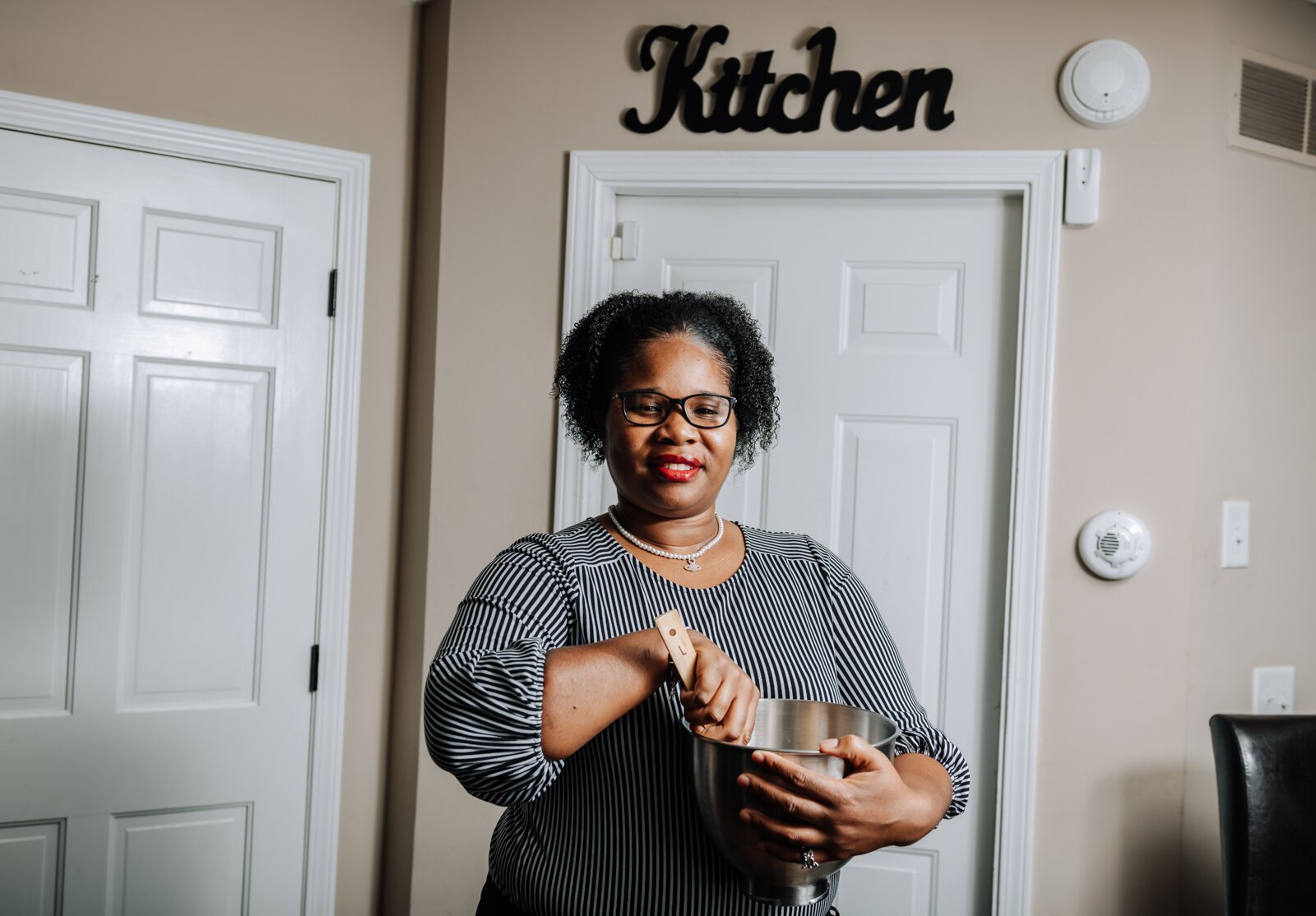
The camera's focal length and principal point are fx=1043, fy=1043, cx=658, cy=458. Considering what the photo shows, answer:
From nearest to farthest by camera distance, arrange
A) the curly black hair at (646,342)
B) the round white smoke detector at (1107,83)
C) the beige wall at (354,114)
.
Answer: the curly black hair at (646,342) < the round white smoke detector at (1107,83) < the beige wall at (354,114)

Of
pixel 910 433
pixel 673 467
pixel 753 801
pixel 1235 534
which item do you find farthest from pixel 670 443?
pixel 1235 534

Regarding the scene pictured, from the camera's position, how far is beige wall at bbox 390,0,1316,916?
2.00 m

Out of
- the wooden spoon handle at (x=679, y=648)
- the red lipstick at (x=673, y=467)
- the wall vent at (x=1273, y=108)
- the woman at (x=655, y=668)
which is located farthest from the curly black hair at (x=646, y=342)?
the wall vent at (x=1273, y=108)

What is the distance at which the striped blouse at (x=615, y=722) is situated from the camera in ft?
3.09

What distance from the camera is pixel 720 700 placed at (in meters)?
0.94

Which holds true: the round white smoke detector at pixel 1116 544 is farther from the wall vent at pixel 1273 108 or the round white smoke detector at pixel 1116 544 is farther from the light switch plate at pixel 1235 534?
the wall vent at pixel 1273 108

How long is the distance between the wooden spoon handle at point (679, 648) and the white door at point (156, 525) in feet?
4.95

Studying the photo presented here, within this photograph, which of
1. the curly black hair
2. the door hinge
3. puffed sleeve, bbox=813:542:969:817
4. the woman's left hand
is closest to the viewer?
the woman's left hand

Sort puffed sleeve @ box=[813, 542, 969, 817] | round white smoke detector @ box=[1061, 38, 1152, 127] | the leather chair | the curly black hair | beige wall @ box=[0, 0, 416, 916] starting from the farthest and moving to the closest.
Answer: beige wall @ box=[0, 0, 416, 916] < round white smoke detector @ box=[1061, 38, 1152, 127] < the leather chair < the curly black hair < puffed sleeve @ box=[813, 542, 969, 817]

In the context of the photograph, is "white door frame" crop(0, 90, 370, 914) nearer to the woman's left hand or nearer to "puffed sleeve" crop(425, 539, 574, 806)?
"puffed sleeve" crop(425, 539, 574, 806)

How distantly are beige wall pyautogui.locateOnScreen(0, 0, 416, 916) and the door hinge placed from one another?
502 millimetres

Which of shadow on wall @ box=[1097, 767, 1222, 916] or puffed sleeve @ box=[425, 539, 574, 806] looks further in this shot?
shadow on wall @ box=[1097, 767, 1222, 916]

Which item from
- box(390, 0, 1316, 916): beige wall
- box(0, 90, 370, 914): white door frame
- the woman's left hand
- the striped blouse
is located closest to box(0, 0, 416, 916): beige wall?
box(0, 90, 370, 914): white door frame

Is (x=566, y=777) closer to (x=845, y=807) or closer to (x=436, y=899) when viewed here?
(x=845, y=807)
